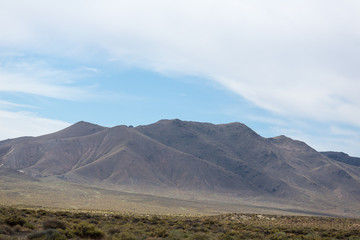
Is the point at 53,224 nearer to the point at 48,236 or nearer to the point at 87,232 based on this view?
the point at 87,232

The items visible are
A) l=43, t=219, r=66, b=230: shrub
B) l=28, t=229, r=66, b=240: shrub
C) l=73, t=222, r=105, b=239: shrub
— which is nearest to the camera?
l=28, t=229, r=66, b=240: shrub

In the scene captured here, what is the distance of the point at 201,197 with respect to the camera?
530 ft

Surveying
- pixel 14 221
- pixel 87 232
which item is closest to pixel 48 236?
pixel 87 232

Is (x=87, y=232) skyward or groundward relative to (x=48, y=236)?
groundward

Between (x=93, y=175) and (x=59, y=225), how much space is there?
152756mm

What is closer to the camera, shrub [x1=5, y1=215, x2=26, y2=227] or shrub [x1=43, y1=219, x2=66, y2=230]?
shrub [x1=5, y1=215, x2=26, y2=227]

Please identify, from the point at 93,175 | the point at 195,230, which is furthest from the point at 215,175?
the point at 195,230

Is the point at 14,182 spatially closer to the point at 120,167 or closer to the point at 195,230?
the point at 120,167

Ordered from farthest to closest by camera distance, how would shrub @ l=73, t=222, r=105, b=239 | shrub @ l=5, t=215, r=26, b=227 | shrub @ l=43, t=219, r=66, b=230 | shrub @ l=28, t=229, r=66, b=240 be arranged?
shrub @ l=43, t=219, r=66, b=230 < shrub @ l=5, t=215, r=26, b=227 < shrub @ l=73, t=222, r=105, b=239 < shrub @ l=28, t=229, r=66, b=240

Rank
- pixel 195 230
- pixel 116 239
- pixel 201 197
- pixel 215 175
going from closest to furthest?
pixel 116 239
pixel 195 230
pixel 201 197
pixel 215 175

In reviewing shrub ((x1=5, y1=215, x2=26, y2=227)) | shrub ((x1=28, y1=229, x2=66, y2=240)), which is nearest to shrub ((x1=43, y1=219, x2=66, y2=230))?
shrub ((x1=5, y1=215, x2=26, y2=227))

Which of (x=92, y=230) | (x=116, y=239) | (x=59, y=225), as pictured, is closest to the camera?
(x=116, y=239)

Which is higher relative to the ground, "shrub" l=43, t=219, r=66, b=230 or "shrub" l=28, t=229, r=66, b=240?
"shrub" l=28, t=229, r=66, b=240

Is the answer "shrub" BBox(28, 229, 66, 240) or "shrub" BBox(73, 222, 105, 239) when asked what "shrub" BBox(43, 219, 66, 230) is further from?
"shrub" BBox(28, 229, 66, 240)
